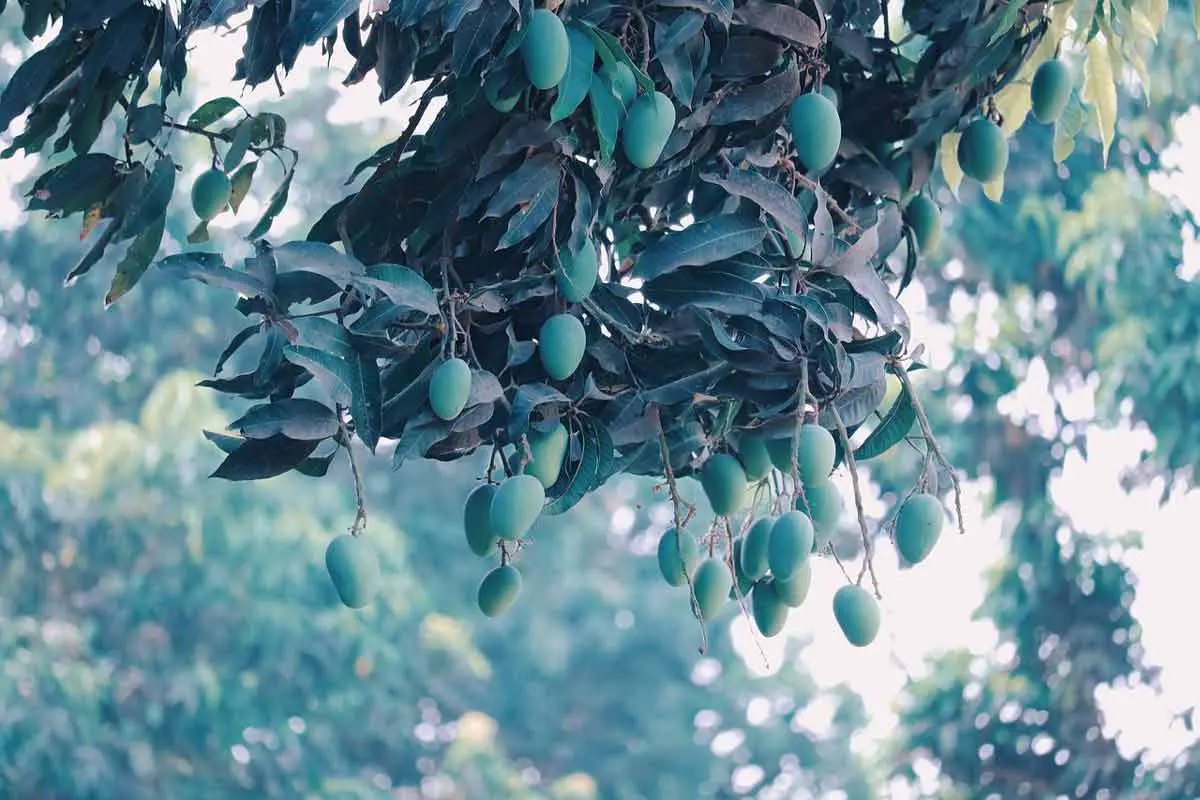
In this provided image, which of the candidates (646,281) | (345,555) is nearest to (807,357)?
(646,281)

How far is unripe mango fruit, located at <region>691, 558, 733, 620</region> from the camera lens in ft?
5.21

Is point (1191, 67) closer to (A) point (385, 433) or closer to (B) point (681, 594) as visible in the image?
(A) point (385, 433)

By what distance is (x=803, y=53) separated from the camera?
1.61 m

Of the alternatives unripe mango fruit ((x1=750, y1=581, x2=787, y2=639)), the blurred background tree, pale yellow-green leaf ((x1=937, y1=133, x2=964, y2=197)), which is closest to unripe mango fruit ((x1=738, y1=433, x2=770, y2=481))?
unripe mango fruit ((x1=750, y1=581, x2=787, y2=639))

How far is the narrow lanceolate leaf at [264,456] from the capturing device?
4.66 feet

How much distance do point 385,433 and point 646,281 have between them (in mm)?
264

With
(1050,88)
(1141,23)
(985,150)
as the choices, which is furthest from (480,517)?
(1141,23)

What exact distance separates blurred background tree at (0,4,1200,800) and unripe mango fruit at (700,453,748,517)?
178 inches

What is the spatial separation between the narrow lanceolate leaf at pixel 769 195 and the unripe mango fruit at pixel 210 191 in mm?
586

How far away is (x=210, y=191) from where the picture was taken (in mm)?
1790

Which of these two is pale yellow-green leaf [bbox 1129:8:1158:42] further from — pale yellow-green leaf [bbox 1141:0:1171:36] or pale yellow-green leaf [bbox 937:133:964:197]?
pale yellow-green leaf [bbox 937:133:964:197]

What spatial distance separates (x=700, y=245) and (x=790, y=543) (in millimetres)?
271

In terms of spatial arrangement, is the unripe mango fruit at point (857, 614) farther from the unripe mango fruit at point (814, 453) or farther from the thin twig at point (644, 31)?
the thin twig at point (644, 31)

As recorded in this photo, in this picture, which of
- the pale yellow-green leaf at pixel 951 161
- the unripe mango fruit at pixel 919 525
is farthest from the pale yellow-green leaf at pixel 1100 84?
the unripe mango fruit at pixel 919 525
